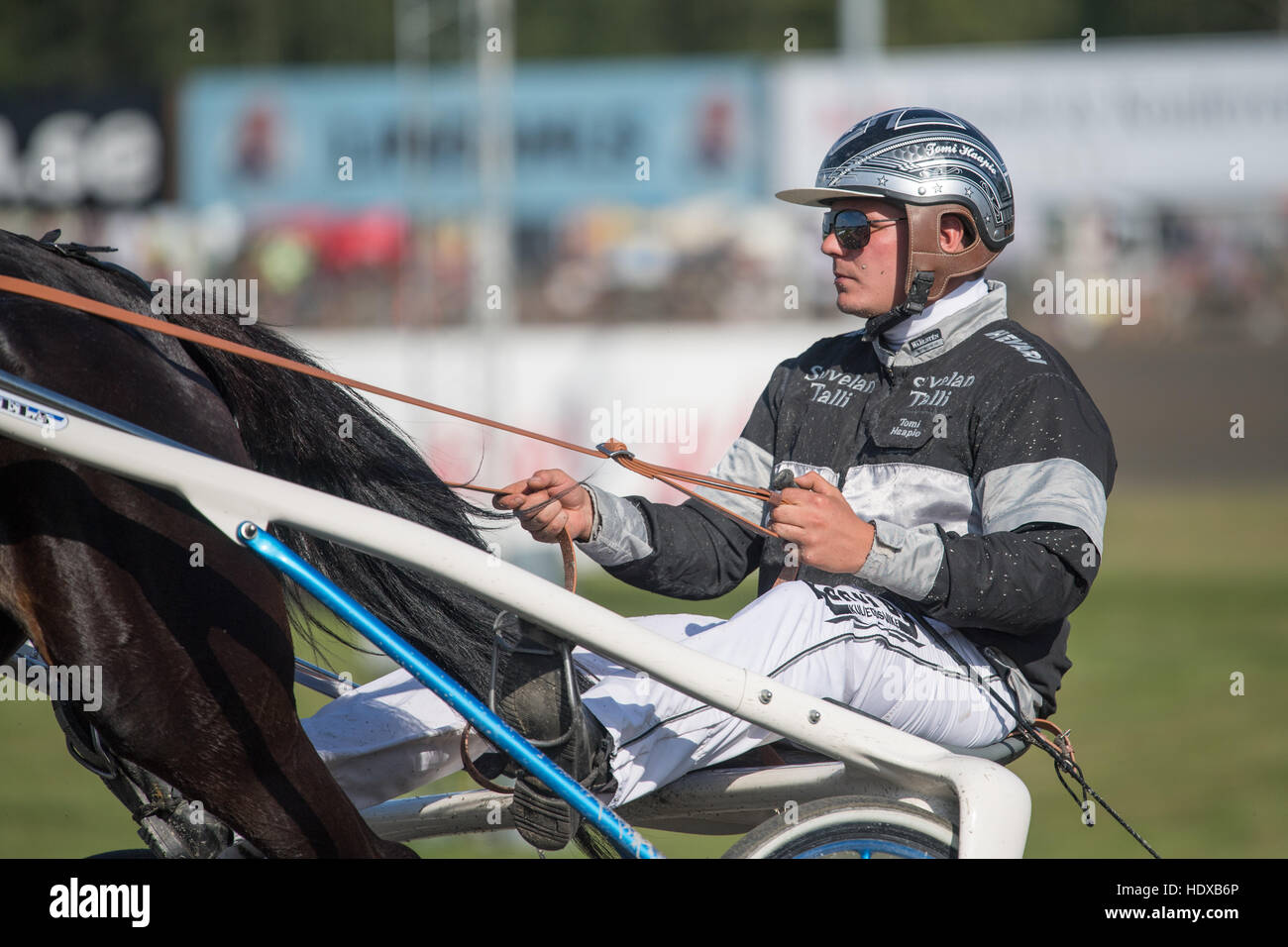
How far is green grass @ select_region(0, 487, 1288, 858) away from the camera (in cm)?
471

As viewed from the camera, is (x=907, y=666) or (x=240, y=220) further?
(x=240, y=220)

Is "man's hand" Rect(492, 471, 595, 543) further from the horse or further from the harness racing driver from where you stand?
the horse

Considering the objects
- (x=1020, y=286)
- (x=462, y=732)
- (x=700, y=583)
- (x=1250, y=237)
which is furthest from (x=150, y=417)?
(x=1250, y=237)

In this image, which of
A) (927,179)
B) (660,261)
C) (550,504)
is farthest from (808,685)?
(660,261)

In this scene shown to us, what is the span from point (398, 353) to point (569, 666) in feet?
25.5

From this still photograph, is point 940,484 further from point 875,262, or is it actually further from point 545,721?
point 545,721

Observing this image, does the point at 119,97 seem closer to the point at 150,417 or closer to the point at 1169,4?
the point at 150,417

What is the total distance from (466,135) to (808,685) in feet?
50.4

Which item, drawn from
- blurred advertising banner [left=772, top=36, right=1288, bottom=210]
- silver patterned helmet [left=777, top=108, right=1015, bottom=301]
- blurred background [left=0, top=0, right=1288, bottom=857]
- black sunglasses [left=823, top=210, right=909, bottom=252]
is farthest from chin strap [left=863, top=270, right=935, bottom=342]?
blurred advertising banner [left=772, top=36, right=1288, bottom=210]

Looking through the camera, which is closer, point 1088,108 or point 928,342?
point 928,342

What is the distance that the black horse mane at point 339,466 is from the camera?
7.28ft

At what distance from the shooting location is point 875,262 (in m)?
2.41
